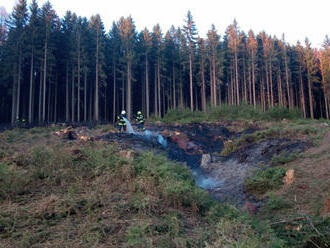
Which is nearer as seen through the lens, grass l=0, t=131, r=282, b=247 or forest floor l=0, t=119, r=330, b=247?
grass l=0, t=131, r=282, b=247

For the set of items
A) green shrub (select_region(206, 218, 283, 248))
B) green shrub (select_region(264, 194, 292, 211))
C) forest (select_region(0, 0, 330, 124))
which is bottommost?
green shrub (select_region(264, 194, 292, 211))

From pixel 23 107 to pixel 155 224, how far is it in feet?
114

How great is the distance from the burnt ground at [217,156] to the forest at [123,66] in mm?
16166

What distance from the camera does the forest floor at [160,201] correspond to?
13.4ft

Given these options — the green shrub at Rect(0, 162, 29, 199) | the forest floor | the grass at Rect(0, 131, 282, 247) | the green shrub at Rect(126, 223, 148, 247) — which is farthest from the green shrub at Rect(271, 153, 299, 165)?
the green shrub at Rect(0, 162, 29, 199)

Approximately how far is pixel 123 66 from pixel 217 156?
87.4 feet

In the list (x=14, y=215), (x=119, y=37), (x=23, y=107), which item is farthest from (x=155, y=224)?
(x=119, y=37)

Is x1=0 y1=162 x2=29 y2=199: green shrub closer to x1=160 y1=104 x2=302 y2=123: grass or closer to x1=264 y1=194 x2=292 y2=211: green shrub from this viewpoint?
x1=264 y1=194 x2=292 y2=211: green shrub

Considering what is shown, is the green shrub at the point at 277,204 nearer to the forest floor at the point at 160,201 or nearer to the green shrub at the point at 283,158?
the forest floor at the point at 160,201

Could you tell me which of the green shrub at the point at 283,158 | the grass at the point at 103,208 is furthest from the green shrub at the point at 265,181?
the grass at the point at 103,208

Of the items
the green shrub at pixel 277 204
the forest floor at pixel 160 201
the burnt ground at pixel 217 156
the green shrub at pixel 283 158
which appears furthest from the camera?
the green shrub at pixel 283 158

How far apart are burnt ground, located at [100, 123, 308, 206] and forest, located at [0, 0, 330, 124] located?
16166mm

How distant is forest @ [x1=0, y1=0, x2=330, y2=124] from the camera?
3058cm

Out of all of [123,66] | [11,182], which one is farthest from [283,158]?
[123,66]
